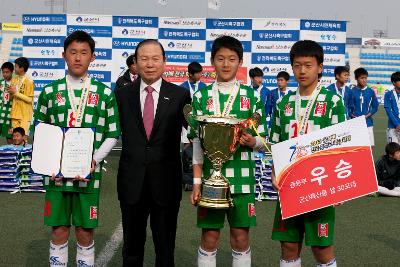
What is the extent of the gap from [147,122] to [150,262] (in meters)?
1.69

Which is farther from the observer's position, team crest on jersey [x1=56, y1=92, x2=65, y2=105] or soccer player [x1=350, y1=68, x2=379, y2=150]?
soccer player [x1=350, y1=68, x2=379, y2=150]

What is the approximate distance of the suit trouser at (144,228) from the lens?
4.62 m

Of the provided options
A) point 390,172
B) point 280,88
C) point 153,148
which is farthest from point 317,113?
point 280,88

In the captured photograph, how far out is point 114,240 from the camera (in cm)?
644

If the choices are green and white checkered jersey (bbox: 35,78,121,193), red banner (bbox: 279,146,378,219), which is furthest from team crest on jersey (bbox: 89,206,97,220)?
red banner (bbox: 279,146,378,219)

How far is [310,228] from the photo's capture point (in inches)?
165

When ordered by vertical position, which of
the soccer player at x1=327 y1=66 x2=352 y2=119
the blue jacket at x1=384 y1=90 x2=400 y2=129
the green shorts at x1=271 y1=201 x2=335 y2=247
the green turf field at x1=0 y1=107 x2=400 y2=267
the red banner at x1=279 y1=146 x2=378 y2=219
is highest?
the soccer player at x1=327 y1=66 x2=352 y2=119

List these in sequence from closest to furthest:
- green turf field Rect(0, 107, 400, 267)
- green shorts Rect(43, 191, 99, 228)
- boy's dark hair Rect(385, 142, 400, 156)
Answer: green shorts Rect(43, 191, 99, 228) < green turf field Rect(0, 107, 400, 267) < boy's dark hair Rect(385, 142, 400, 156)

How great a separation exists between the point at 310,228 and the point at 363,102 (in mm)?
8203

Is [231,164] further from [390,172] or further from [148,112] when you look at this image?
[390,172]

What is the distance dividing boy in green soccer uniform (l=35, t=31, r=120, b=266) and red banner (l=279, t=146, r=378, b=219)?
1356 mm

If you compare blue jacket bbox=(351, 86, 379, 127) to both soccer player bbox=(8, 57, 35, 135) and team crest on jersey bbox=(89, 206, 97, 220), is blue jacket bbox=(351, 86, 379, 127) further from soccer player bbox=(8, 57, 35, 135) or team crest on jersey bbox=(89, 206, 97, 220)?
team crest on jersey bbox=(89, 206, 97, 220)

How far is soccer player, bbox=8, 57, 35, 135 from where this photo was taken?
11.1 m

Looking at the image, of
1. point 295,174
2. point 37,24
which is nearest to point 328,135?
point 295,174
